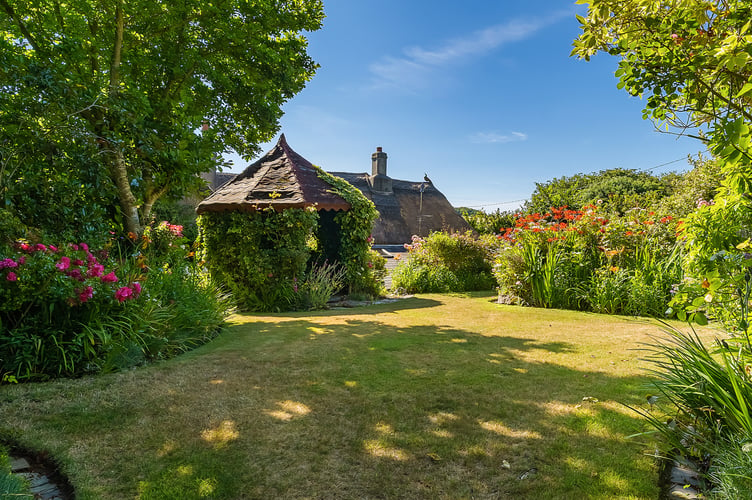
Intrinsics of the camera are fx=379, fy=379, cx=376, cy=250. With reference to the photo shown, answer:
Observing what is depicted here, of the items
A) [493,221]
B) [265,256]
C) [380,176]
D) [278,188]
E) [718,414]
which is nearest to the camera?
[718,414]

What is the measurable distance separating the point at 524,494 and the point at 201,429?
2.25m

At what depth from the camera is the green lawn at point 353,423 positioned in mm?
2234

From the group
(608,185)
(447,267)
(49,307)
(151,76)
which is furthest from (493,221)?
(608,185)

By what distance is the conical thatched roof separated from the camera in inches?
362

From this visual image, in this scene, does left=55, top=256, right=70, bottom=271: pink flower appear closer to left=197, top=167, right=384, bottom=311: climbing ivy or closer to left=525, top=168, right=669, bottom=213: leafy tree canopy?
left=197, top=167, right=384, bottom=311: climbing ivy

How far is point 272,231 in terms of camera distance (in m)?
9.12

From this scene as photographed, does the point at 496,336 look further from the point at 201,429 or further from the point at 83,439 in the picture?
the point at 83,439

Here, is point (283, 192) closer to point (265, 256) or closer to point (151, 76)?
point (265, 256)

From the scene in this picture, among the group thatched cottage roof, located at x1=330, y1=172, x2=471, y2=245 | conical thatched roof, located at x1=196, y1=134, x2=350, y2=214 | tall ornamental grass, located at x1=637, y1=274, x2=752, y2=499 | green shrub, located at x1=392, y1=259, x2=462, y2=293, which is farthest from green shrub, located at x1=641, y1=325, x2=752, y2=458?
thatched cottage roof, located at x1=330, y1=172, x2=471, y2=245

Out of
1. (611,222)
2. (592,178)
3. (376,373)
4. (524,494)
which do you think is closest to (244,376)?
(376,373)

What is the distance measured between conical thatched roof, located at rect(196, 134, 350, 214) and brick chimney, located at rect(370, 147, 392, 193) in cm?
1897

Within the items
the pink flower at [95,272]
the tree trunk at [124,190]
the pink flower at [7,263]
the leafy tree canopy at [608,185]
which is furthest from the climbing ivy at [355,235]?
A: the leafy tree canopy at [608,185]

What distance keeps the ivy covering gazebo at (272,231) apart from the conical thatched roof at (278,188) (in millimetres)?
24

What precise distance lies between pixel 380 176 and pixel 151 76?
75.5ft
